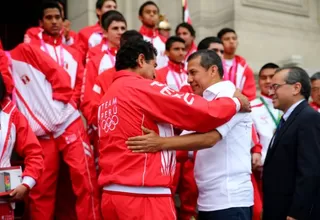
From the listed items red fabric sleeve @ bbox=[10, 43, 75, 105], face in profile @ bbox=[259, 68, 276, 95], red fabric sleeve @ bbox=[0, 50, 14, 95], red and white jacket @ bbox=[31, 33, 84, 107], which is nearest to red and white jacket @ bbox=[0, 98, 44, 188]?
red fabric sleeve @ bbox=[0, 50, 14, 95]

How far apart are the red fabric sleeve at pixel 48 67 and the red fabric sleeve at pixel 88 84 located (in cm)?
16

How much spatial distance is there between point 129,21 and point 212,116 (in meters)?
6.10

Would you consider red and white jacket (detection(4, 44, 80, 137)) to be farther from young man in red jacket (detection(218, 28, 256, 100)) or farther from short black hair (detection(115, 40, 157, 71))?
young man in red jacket (detection(218, 28, 256, 100))

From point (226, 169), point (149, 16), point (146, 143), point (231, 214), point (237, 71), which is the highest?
point (149, 16)

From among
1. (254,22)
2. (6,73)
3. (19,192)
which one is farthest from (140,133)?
(254,22)

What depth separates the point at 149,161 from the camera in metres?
3.96

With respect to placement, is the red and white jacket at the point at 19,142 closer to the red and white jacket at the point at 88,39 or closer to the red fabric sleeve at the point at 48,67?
the red fabric sleeve at the point at 48,67

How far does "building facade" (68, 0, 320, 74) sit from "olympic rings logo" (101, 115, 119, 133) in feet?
17.9

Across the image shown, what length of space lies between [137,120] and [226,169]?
2.68 feet

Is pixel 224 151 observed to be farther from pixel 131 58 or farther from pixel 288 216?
pixel 131 58

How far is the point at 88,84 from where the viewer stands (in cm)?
607

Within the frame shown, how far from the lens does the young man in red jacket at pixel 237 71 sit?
745 cm

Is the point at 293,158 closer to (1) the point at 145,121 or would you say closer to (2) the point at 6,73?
(1) the point at 145,121

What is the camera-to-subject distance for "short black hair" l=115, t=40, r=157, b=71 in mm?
4172
